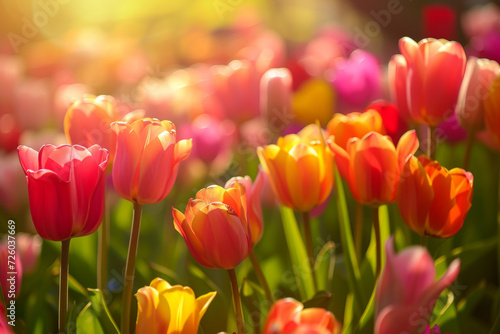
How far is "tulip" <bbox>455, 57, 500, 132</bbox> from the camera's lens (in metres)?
0.63

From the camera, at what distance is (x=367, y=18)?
243 centimetres

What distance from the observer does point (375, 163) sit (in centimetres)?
53

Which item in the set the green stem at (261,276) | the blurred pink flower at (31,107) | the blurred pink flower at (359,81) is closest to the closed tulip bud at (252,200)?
the green stem at (261,276)

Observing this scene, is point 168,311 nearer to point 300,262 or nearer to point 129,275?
point 129,275

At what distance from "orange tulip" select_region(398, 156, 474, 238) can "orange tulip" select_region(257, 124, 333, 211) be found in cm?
9

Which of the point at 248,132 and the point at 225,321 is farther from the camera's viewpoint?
the point at 248,132

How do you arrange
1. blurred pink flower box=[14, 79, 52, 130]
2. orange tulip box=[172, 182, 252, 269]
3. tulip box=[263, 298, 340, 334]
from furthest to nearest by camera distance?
blurred pink flower box=[14, 79, 52, 130] → orange tulip box=[172, 182, 252, 269] → tulip box=[263, 298, 340, 334]

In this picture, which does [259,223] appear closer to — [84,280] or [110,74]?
[84,280]

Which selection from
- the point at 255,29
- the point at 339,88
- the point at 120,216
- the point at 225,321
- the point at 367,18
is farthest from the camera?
the point at 367,18

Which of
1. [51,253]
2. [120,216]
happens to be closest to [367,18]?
[120,216]

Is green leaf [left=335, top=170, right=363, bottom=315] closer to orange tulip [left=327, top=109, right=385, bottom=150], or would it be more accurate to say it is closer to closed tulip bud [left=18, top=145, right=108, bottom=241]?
orange tulip [left=327, top=109, right=385, bottom=150]

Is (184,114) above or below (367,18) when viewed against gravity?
above

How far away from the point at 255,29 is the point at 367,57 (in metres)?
1.12

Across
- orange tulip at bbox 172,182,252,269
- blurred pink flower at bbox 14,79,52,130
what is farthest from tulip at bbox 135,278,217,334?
blurred pink flower at bbox 14,79,52,130
